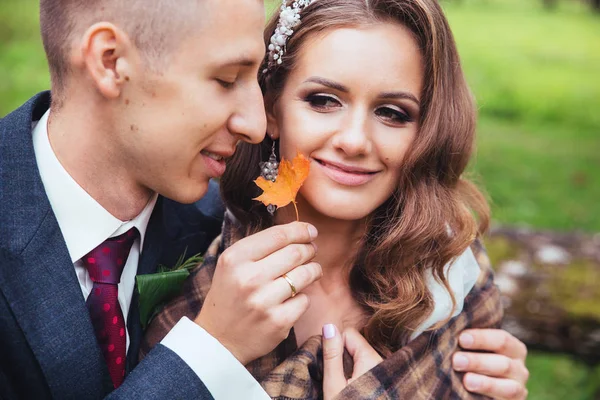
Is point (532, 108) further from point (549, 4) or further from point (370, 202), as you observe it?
point (549, 4)

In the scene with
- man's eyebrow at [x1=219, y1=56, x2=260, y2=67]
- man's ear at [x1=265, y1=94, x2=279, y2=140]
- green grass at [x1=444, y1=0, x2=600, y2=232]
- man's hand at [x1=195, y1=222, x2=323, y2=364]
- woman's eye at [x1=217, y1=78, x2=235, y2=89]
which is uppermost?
man's eyebrow at [x1=219, y1=56, x2=260, y2=67]

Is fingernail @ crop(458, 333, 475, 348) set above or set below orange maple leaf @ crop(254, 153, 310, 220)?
below

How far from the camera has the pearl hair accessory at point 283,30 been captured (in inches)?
107

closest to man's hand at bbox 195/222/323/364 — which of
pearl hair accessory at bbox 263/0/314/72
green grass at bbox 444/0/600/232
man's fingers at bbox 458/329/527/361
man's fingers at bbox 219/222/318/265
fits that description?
man's fingers at bbox 219/222/318/265

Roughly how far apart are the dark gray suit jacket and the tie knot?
5.2 inches

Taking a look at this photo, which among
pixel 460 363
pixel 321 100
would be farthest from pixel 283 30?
pixel 460 363

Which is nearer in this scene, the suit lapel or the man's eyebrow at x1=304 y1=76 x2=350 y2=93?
the suit lapel

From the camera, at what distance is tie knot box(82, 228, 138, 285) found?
250 centimetres

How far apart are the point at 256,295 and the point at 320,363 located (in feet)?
1.64

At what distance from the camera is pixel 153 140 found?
7.96ft

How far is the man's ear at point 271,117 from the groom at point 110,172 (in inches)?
12.1

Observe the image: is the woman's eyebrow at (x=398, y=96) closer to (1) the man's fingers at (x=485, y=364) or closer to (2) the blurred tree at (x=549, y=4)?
(1) the man's fingers at (x=485, y=364)

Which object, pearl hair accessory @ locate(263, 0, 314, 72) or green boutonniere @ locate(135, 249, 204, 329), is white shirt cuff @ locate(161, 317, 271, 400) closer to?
green boutonniere @ locate(135, 249, 204, 329)

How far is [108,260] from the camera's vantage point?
254 centimetres
